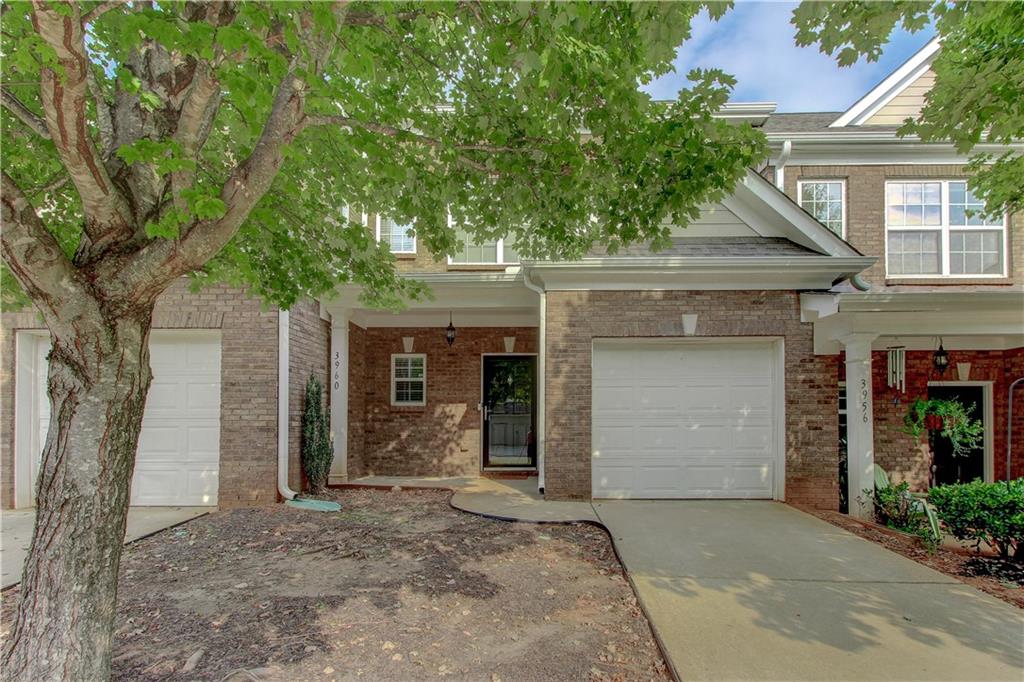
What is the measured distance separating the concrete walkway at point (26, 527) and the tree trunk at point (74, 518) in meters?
2.50

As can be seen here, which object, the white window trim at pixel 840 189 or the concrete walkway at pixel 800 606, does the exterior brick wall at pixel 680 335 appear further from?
the white window trim at pixel 840 189

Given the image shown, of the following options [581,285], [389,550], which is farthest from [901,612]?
[581,285]

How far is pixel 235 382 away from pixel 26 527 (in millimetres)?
2718

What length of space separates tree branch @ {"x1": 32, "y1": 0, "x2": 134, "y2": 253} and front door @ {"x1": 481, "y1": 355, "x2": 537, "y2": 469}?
773cm

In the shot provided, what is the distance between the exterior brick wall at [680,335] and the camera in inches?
290

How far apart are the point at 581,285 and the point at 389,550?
13.6 ft

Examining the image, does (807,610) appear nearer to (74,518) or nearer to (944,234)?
(74,518)

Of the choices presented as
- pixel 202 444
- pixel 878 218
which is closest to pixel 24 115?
pixel 202 444

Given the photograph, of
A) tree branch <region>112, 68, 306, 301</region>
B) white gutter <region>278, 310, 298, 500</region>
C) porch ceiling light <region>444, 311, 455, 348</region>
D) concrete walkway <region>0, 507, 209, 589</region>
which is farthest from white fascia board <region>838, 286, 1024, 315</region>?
concrete walkway <region>0, 507, 209, 589</region>

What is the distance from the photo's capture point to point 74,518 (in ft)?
8.71

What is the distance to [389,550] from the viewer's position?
528 cm

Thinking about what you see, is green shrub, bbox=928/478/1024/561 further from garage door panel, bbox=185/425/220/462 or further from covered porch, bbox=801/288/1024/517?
garage door panel, bbox=185/425/220/462

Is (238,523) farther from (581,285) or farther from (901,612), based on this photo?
(901,612)

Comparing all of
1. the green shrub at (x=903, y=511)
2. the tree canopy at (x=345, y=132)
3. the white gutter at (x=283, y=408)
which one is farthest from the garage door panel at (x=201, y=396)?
the green shrub at (x=903, y=511)
